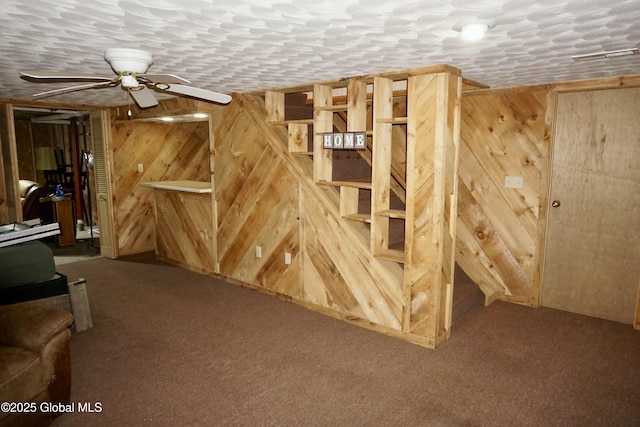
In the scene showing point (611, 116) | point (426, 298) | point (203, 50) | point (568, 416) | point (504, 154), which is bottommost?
point (568, 416)

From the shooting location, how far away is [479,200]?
4523mm

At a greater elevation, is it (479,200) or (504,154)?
(504,154)

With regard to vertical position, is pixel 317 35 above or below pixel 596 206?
above

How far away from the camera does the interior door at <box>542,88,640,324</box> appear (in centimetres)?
373

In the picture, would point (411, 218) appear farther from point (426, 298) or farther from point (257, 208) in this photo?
point (257, 208)

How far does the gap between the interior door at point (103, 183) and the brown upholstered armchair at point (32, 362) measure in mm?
3772

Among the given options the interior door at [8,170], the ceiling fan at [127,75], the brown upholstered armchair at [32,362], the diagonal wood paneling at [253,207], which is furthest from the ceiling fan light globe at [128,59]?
the interior door at [8,170]

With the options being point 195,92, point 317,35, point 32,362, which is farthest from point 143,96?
point 32,362

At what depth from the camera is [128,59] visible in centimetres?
230

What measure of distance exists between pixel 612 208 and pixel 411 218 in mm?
1934

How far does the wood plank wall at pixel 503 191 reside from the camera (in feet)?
13.6

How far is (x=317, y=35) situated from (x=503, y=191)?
2865mm

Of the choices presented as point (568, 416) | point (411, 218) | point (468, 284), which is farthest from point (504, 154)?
point (568, 416)

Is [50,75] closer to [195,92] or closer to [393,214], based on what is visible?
[195,92]
